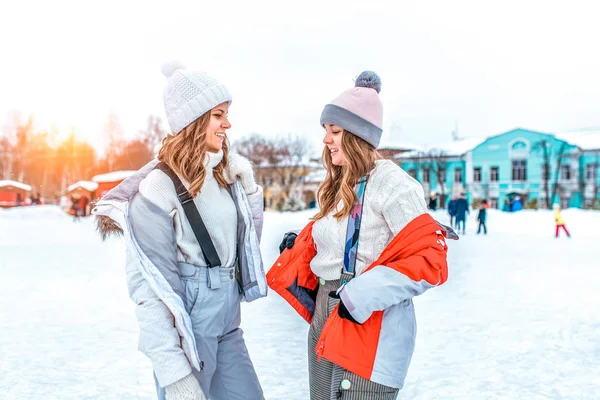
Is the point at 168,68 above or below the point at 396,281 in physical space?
above

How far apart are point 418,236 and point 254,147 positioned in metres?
47.7

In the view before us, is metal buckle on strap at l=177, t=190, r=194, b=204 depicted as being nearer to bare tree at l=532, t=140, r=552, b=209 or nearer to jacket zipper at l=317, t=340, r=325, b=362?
jacket zipper at l=317, t=340, r=325, b=362

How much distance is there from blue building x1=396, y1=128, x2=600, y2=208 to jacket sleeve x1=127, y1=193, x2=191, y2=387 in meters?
39.9

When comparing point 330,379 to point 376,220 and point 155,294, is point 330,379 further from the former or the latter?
point 155,294

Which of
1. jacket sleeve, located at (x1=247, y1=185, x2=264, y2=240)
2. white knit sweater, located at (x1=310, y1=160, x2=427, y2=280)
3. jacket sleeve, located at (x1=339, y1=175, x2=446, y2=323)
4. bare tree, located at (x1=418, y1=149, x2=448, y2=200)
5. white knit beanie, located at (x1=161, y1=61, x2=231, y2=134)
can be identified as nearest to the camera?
jacket sleeve, located at (x1=339, y1=175, x2=446, y2=323)

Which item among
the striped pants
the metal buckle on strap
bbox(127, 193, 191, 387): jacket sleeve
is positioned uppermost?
the metal buckle on strap

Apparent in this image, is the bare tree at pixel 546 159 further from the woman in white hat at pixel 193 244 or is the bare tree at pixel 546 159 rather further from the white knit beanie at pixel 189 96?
the white knit beanie at pixel 189 96

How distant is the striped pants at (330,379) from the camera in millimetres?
2096

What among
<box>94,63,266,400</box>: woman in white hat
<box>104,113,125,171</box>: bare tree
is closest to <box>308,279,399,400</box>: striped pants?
<box>94,63,266,400</box>: woman in white hat

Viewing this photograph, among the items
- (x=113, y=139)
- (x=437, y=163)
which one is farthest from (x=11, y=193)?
(x=437, y=163)

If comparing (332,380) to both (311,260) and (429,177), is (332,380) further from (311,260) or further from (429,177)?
(429,177)

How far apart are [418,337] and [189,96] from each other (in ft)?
13.0

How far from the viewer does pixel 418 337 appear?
5383mm

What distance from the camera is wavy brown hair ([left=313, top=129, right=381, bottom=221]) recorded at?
2.20 meters
